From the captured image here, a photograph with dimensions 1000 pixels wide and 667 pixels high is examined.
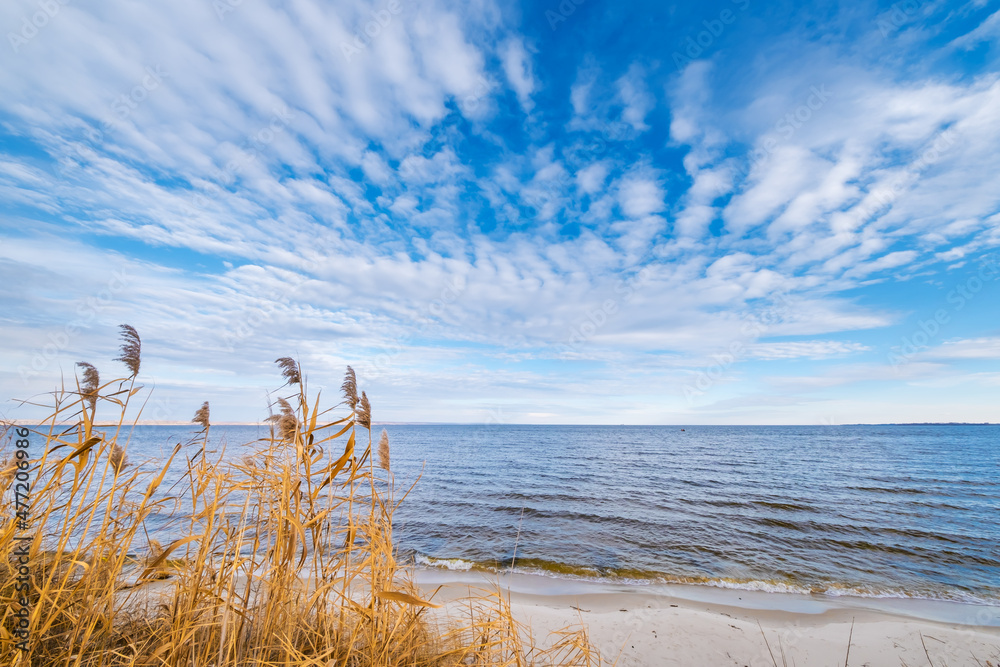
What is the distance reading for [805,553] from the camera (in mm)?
9719

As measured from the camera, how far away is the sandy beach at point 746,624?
5168 millimetres

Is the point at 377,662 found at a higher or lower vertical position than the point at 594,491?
higher

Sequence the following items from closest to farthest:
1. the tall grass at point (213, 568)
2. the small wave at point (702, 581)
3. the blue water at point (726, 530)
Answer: the tall grass at point (213, 568) → the small wave at point (702, 581) → the blue water at point (726, 530)

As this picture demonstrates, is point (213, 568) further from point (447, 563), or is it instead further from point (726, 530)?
point (726, 530)

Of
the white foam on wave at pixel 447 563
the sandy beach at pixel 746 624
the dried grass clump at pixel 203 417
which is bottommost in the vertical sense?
the white foam on wave at pixel 447 563

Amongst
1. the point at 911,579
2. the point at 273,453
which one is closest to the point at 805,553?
the point at 911,579

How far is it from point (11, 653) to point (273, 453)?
146cm

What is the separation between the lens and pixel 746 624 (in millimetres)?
6113

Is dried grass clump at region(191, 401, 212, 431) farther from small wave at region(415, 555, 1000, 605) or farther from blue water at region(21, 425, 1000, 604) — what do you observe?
small wave at region(415, 555, 1000, 605)

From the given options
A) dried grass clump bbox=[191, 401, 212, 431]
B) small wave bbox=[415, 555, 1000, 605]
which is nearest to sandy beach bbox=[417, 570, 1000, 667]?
small wave bbox=[415, 555, 1000, 605]

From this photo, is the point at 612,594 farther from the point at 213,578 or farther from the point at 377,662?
the point at 213,578

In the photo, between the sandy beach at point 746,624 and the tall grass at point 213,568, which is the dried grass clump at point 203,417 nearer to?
the tall grass at point 213,568

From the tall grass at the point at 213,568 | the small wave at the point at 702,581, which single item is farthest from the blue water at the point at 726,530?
the tall grass at the point at 213,568

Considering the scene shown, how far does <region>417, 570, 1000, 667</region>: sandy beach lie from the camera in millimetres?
5168
